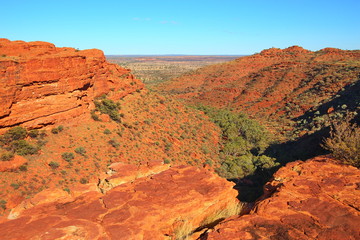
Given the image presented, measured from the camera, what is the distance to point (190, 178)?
8.93 meters

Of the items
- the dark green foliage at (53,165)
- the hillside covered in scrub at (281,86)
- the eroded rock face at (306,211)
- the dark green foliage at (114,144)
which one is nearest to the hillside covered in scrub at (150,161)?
the eroded rock face at (306,211)

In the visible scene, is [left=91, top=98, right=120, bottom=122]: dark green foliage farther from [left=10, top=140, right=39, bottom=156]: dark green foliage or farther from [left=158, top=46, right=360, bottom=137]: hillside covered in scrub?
[left=158, top=46, right=360, bottom=137]: hillside covered in scrub

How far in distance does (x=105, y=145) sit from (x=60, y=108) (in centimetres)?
461

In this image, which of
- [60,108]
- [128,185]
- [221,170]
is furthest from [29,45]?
[221,170]

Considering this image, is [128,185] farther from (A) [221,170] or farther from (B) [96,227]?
(A) [221,170]

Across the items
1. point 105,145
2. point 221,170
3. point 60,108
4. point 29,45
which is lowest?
point 221,170

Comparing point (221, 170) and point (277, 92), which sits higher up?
point (277, 92)

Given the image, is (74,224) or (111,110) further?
(111,110)

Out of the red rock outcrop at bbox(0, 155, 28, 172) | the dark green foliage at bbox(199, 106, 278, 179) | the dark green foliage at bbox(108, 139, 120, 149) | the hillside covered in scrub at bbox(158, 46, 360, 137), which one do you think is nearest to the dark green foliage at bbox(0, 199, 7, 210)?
the red rock outcrop at bbox(0, 155, 28, 172)

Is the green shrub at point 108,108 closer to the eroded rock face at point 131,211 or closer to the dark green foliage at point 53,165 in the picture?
the dark green foliage at point 53,165

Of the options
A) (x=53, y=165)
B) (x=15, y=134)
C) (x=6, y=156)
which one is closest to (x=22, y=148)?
(x=15, y=134)

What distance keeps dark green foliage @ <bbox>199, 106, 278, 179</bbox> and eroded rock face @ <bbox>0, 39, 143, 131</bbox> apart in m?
14.3

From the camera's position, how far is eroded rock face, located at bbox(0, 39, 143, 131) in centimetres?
1514

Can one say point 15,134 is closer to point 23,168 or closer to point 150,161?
point 23,168
